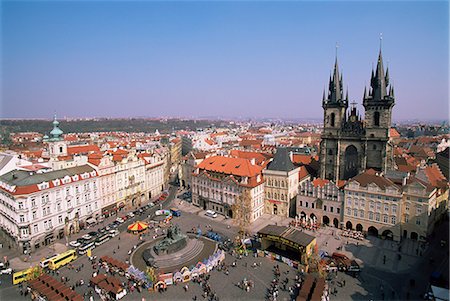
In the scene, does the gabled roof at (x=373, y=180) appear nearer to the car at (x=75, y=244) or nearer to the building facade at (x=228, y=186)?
the building facade at (x=228, y=186)

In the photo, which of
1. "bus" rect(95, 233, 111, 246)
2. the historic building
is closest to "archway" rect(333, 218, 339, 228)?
the historic building

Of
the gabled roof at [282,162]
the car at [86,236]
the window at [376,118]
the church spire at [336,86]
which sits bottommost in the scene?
the car at [86,236]

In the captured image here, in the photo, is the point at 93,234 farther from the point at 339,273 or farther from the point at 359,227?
the point at 359,227

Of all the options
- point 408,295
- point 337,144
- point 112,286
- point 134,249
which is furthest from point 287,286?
point 337,144

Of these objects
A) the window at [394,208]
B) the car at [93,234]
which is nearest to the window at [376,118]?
the window at [394,208]

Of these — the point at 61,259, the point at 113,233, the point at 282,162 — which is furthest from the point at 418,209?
the point at 61,259

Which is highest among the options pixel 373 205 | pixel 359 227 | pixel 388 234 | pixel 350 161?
pixel 350 161
